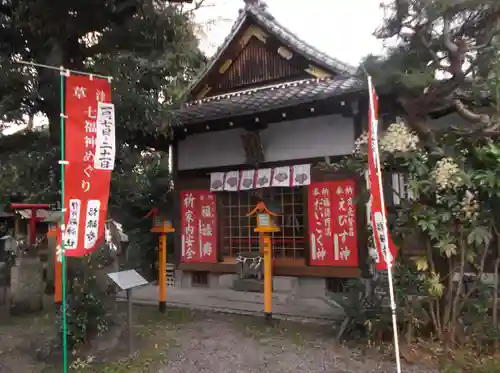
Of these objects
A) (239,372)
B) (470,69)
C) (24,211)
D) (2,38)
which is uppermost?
(2,38)

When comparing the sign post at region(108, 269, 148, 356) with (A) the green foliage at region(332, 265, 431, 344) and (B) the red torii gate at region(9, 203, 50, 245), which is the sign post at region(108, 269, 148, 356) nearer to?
(A) the green foliage at region(332, 265, 431, 344)

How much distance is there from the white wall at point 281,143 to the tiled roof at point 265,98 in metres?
0.73

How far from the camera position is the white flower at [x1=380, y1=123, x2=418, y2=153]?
5715mm

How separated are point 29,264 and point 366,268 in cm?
716

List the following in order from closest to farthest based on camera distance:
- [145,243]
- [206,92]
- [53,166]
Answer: [53,166], [206,92], [145,243]

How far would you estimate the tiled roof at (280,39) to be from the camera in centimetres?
1016

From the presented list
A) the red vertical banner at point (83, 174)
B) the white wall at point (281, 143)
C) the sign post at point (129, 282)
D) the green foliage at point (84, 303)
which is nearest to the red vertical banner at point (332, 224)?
the white wall at point (281, 143)

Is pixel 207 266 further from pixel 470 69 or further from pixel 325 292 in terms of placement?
pixel 470 69

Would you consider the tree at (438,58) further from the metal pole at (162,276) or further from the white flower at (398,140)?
the metal pole at (162,276)

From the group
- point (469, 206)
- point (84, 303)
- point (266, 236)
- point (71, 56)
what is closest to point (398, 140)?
point (469, 206)

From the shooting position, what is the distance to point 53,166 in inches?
284

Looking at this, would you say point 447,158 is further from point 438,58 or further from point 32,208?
point 32,208

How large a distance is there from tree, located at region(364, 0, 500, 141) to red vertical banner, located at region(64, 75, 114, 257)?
4.01m

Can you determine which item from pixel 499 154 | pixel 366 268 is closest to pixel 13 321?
pixel 366 268
